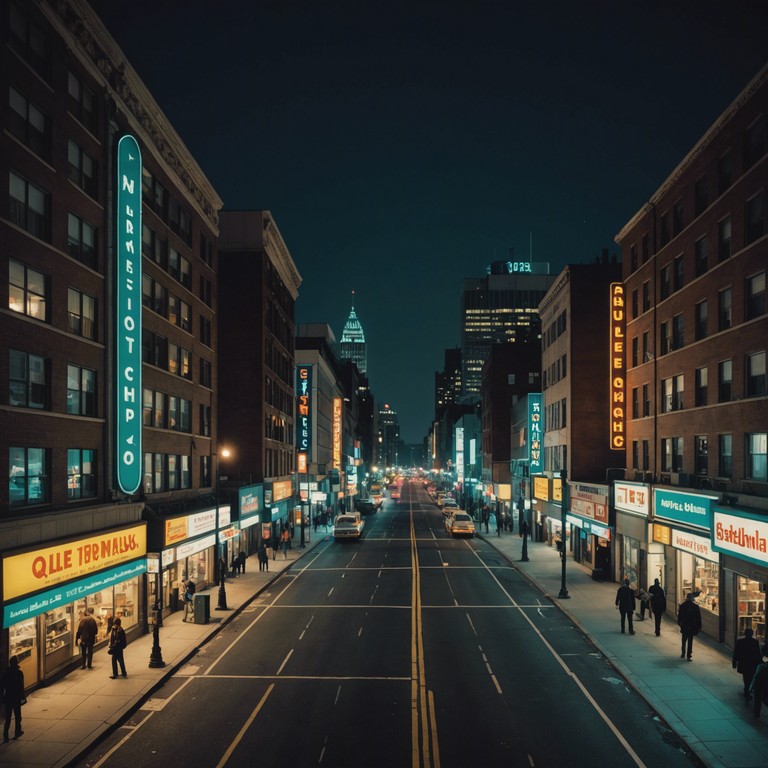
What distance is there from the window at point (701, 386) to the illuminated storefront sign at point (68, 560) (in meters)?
22.7

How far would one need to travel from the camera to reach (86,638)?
23141 mm

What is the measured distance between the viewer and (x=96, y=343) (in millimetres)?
26781

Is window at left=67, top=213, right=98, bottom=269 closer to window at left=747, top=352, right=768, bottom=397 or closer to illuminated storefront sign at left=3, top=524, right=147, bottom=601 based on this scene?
illuminated storefront sign at left=3, top=524, right=147, bottom=601

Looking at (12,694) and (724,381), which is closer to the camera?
(12,694)

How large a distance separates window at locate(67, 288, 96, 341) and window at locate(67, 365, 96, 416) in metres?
1.24

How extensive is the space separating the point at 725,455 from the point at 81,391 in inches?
920

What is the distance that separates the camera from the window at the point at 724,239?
95.7 ft

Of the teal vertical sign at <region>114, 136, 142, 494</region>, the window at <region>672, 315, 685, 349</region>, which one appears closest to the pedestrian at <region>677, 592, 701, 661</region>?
the window at <region>672, 315, 685, 349</region>

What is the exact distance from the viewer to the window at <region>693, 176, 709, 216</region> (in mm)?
31609

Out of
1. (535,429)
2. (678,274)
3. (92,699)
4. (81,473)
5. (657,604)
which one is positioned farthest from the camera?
(535,429)

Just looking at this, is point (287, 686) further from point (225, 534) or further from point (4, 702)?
point (225, 534)

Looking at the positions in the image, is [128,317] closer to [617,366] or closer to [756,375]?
[756,375]

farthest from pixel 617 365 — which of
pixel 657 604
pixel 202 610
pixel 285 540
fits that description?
pixel 285 540

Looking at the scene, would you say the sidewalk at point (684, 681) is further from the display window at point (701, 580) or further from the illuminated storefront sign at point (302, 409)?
the illuminated storefront sign at point (302, 409)
